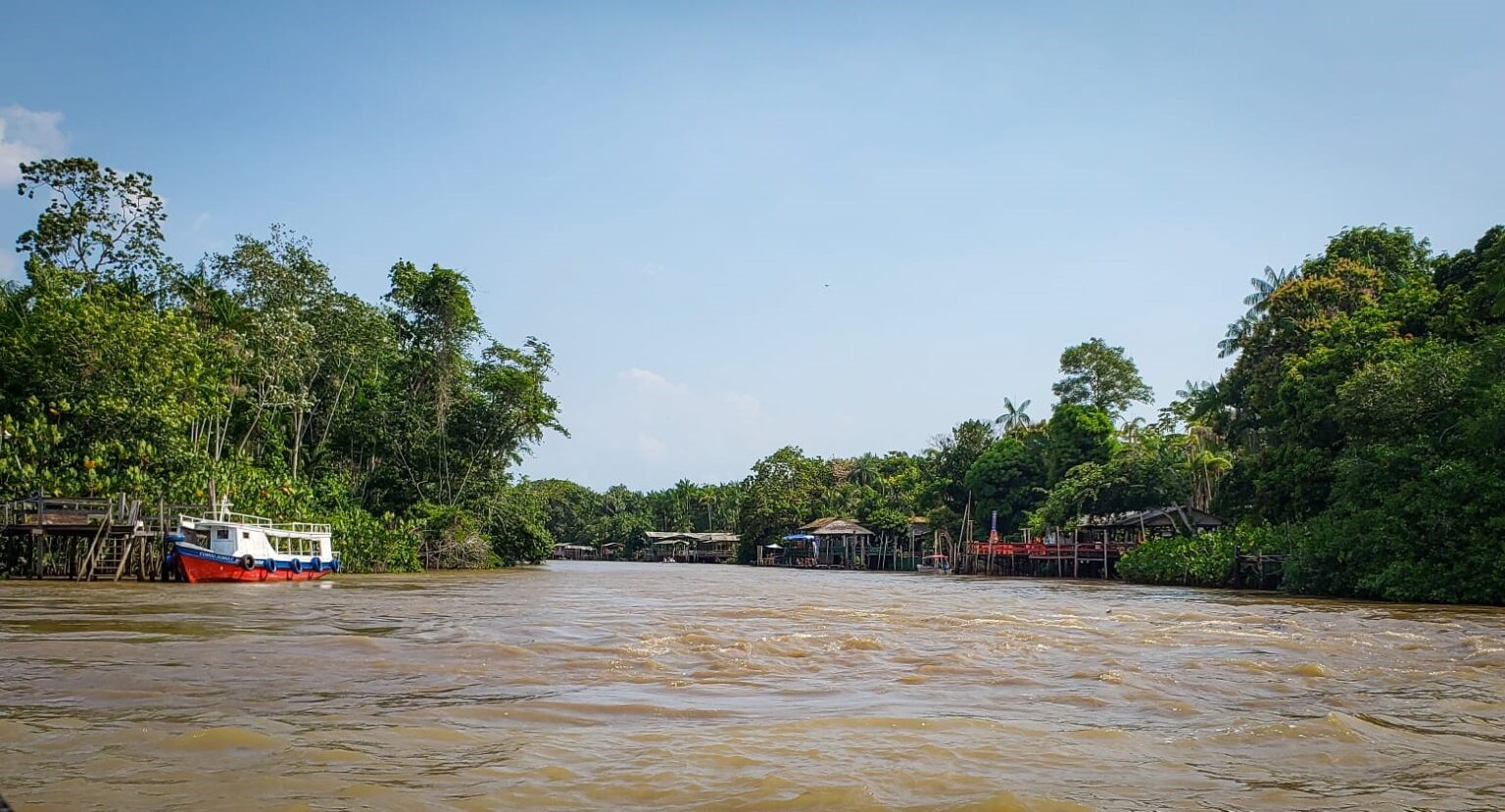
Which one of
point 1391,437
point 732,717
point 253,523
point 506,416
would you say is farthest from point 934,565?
point 732,717

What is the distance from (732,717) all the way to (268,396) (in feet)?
99.6

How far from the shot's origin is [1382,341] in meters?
25.5

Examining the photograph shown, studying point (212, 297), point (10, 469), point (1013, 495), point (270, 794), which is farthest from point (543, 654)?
point (1013, 495)

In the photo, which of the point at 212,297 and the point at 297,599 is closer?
the point at 297,599

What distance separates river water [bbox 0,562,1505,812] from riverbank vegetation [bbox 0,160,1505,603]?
1110 centimetres

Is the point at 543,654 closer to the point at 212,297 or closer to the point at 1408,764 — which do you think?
the point at 1408,764

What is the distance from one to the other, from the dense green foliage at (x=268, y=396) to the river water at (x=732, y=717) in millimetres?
12228

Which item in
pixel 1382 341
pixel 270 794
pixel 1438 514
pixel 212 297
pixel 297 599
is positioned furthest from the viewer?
pixel 212 297

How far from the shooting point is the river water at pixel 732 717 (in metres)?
4.34

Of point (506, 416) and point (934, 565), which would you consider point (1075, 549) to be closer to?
point (934, 565)

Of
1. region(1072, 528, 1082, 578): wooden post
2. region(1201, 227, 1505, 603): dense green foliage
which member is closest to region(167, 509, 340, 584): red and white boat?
region(1201, 227, 1505, 603): dense green foliage

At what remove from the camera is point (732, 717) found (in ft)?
20.4

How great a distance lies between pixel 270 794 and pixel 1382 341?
28.1 meters

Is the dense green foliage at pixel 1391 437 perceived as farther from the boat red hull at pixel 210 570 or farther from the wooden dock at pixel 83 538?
the wooden dock at pixel 83 538
